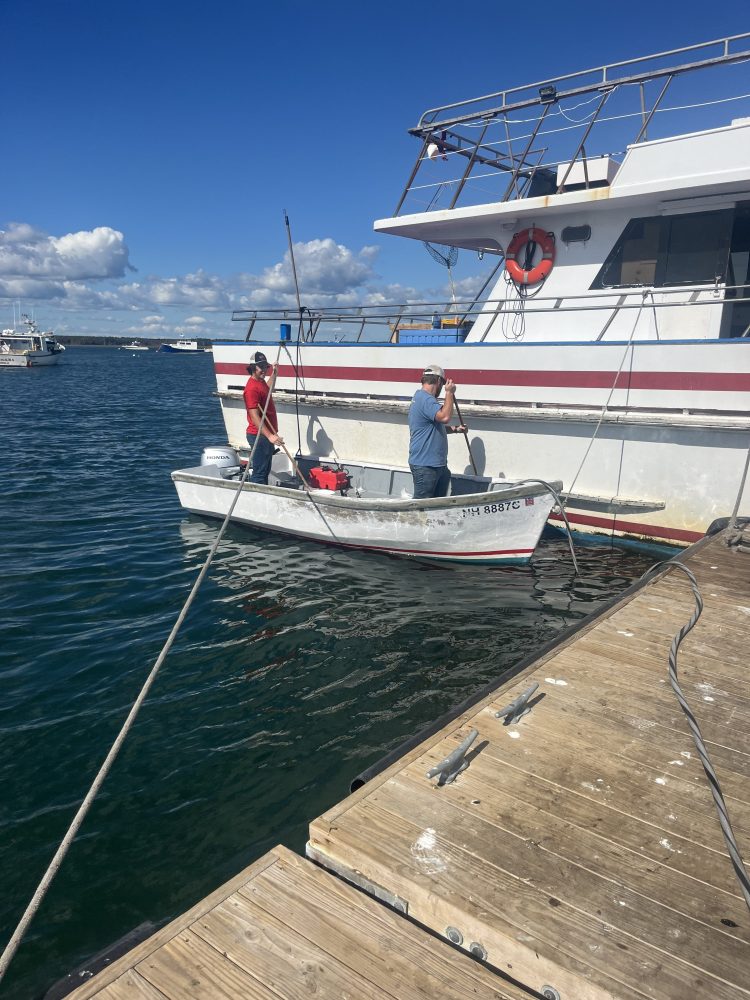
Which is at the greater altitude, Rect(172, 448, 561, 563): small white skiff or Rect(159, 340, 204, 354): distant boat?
Rect(159, 340, 204, 354): distant boat

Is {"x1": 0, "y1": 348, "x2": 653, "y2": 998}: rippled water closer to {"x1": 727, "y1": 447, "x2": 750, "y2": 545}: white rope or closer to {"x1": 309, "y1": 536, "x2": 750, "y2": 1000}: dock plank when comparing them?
{"x1": 727, "y1": 447, "x2": 750, "y2": 545}: white rope

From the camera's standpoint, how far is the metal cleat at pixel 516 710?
3.61m

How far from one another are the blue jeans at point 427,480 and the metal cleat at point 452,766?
227 inches

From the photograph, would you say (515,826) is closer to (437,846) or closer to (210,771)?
(437,846)

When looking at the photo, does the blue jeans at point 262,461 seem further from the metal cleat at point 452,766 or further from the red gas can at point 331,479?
the metal cleat at point 452,766

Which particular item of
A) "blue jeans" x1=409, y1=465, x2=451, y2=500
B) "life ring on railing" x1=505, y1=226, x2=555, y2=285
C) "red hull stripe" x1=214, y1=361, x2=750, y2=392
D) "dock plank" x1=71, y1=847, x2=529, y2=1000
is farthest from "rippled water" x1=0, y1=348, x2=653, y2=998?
"life ring on railing" x1=505, y1=226, x2=555, y2=285

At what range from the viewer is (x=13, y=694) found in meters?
5.88

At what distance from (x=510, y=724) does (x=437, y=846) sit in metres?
1.05

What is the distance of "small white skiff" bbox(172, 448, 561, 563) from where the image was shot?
8422 millimetres

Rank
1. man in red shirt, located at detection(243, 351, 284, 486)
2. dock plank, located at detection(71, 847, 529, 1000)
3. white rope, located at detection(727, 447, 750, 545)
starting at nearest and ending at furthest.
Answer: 1. dock plank, located at detection(71, 847, 529, 1000)
2. white rope, located at detection(727, 447, 750, 545)
3. man in red shirt, located at detection(243, 351, 284, 486)

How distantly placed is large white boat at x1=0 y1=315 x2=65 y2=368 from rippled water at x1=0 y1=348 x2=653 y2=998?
70515 mm

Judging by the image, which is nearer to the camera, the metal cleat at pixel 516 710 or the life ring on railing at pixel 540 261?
Result: the metal cleat at pixel 516 710

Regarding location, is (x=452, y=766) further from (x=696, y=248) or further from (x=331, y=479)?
(x=696, y=248)

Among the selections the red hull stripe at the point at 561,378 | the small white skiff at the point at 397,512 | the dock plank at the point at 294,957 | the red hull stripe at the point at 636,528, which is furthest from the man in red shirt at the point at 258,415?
→ the dock plank at the point at 294,957
